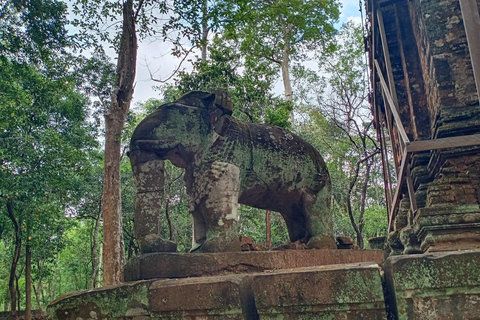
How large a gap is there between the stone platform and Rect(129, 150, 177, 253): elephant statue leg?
457mm

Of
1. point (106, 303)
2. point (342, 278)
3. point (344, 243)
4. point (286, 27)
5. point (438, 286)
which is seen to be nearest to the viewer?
point (438, 286)

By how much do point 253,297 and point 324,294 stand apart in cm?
44

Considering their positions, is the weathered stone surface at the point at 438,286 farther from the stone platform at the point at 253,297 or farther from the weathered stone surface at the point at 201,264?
the weathered stone surface at the point at 201,264

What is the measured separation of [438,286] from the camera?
212 centimetres

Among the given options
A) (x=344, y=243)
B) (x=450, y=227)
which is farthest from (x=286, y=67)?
(x=344, y=243)

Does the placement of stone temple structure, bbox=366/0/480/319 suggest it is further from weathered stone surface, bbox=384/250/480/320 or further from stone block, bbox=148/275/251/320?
stone block, bbox=148/275/251/320

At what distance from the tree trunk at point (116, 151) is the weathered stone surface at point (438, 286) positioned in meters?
7.40

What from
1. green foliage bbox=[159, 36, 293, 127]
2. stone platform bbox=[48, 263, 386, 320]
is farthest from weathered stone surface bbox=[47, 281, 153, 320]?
green foliage bbox=[159, 36, 293, 127]

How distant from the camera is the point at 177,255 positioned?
3.08 meters

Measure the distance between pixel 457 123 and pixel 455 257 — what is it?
14.2 ft

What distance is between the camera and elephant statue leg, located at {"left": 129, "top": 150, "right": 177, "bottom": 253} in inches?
129

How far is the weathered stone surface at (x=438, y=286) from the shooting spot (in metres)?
2.10

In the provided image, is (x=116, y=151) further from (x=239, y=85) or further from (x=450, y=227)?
(x=450, y=227)

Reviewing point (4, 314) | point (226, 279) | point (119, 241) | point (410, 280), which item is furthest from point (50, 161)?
point (410, 280)
